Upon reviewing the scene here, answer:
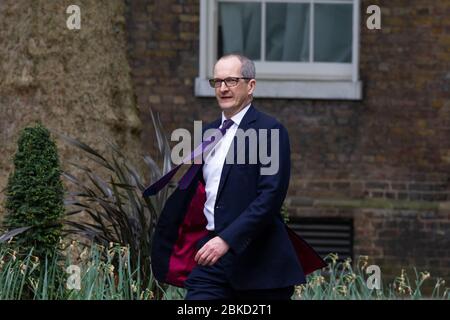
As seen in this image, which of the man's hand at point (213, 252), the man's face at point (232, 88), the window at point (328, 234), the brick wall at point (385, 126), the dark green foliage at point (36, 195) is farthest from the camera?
the window at point (328, 234)

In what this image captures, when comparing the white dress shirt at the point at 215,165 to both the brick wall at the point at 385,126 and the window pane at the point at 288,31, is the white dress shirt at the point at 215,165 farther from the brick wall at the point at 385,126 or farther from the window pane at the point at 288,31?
the window pane at the point at 288,31

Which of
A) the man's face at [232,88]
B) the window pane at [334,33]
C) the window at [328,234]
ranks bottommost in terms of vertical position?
the window at [328,234]

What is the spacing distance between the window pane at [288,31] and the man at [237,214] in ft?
23.0

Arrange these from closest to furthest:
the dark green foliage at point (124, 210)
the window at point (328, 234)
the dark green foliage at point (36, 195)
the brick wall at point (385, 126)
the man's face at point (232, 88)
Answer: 1. the man's face at point (232, 88)
2. the dark green foliage at point (36, 195)
3. the dark green foliage at point (124, 210)
4. the brick wall at point (385, 126)
5. the window at point (328, 234)

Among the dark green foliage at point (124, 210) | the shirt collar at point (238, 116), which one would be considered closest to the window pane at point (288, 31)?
the dark green foliage at point (124, 210)

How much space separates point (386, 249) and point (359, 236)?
284 millimetres

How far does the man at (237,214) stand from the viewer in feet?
19.7

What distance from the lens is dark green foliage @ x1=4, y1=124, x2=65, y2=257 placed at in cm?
820

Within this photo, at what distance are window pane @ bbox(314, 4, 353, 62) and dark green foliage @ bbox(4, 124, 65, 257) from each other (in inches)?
214

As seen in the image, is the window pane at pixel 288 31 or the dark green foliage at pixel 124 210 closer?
the dark green foliage at pixel 124 210

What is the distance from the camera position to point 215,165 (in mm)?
6246

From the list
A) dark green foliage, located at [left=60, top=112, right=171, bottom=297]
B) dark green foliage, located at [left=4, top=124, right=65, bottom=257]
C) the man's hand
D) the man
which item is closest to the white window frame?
dark green foliage, located at [left=60, top=112, right=171, bottom=297]

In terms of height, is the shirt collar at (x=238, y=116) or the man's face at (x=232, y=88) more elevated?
the man's face at (x=232, y=88)

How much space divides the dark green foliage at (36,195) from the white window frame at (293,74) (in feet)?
15.6
